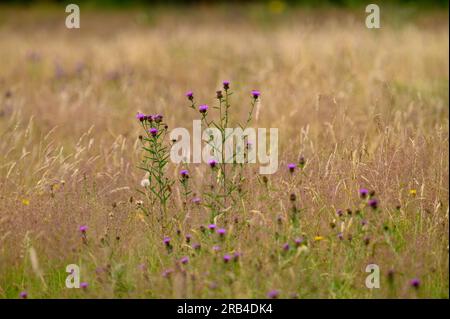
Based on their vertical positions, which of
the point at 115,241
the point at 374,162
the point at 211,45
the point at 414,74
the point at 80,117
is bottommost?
the point at 115,241

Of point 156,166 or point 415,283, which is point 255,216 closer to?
point 156,166

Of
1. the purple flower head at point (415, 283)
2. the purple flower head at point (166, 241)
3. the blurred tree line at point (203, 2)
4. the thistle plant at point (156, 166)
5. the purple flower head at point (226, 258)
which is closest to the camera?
the purple flower head at point (415, 283)

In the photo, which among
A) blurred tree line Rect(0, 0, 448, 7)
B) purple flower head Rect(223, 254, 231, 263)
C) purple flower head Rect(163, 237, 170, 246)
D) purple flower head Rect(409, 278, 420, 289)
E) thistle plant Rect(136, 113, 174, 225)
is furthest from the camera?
blurred tree line Rect(0, 0, 448, 7)

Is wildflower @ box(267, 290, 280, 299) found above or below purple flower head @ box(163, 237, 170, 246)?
below

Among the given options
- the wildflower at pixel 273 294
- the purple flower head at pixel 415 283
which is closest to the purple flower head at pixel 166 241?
the wildflower at pixel 273 294

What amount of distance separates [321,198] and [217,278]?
0.90 metres

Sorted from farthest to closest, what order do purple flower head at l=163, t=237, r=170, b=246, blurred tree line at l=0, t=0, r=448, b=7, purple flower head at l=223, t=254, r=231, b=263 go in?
1. blurred tree line at l=0, t=0, r=448, b=7
2. purple flower head at l=163, t=237, r=170, b=246
3. purple flower head at l=223, t=254, r=231, b=263

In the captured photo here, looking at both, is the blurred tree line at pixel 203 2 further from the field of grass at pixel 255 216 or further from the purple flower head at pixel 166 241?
the purple flower head at pixel 166 241

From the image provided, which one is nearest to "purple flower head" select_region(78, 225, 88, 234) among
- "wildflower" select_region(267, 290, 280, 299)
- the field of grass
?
the field of grass

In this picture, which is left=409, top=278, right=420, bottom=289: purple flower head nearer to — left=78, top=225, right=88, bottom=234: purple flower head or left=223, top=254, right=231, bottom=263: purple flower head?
left=223, top=254, right=231, bottom=263: purple flower head

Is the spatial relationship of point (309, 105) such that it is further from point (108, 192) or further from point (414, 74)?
point (108, 192)

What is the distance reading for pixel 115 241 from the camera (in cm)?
317

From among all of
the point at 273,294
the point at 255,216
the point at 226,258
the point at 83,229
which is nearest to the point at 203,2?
the point at 255,216
